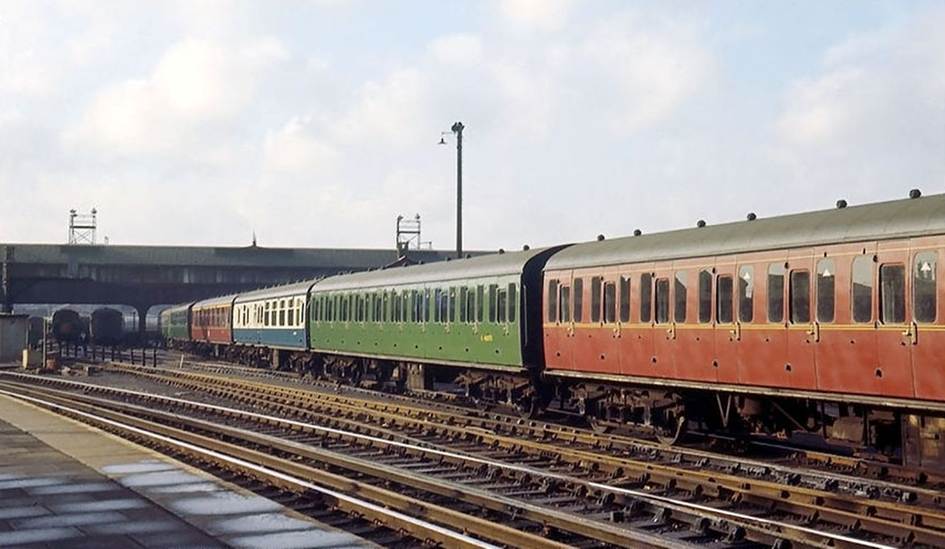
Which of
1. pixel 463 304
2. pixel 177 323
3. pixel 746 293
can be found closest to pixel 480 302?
pixel 463 304

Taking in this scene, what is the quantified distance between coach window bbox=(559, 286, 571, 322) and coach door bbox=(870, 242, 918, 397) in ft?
26.6

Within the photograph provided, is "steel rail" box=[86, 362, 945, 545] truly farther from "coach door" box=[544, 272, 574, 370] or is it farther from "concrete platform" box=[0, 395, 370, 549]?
"concrete platform" box=[0, 395, 370, 549]

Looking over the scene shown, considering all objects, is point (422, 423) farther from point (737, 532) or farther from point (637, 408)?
point (737, 532)

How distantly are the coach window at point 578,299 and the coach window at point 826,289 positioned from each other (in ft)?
21.3

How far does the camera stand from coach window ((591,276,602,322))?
20.5 metres

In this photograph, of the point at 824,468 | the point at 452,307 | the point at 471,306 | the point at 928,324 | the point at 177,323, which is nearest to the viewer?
the point at 928,324

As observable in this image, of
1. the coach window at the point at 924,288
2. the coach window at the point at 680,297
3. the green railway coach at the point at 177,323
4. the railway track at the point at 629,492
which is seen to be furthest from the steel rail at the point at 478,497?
the green railway coach at the point at 177,323

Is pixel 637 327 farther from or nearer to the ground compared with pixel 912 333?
farther from the ground

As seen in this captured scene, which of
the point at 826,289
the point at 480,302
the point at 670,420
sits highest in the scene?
the point at 480,302

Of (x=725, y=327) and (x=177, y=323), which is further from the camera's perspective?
(x=177, y=323)

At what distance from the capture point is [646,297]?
19109 mm

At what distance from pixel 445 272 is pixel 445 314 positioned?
117cm

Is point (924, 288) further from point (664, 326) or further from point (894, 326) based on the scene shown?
point (664, 326)

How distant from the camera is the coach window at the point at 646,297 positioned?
62.3ft
